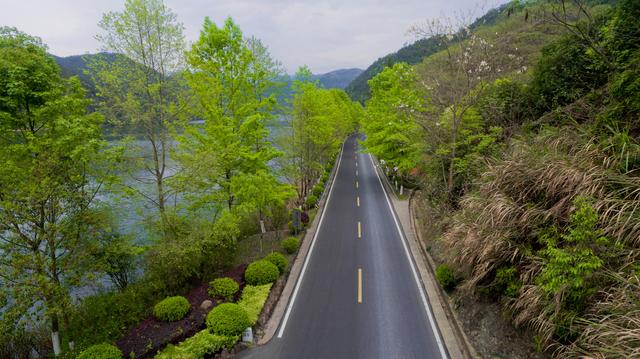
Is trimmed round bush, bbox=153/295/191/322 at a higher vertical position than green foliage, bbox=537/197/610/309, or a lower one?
lower

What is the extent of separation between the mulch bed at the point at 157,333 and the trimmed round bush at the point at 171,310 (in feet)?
0.51

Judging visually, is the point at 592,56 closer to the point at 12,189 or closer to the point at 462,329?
the point at 462,329

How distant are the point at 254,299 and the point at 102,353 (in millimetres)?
4961

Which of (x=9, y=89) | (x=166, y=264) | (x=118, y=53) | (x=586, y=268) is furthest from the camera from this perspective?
(x=118, y=53)

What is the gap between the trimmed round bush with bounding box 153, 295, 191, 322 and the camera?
10.3m

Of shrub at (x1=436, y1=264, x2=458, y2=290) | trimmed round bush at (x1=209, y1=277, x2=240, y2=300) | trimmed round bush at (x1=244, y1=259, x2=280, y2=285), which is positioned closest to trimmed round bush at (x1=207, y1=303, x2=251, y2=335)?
trimmed round bush at (x1=209, y1=277, x2=240, y2=300)

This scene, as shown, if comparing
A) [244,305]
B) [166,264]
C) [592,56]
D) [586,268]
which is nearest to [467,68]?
[592,56]

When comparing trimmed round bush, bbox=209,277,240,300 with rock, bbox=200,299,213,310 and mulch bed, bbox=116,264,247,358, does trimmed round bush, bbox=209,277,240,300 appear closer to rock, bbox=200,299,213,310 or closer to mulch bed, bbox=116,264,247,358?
mulch bed, bbox=116,264,247,358

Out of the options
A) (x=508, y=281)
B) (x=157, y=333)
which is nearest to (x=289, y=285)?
(x=157, y=333)

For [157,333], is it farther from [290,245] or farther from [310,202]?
[310,202]

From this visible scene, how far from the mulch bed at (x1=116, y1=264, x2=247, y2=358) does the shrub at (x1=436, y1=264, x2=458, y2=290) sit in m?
8.99

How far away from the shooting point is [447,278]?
39.3 feet

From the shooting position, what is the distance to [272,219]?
2184cm

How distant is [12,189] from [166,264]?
5.09 m
